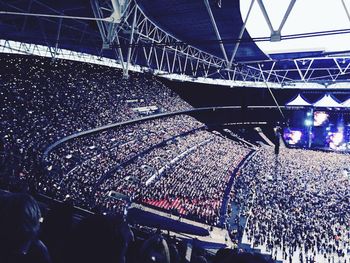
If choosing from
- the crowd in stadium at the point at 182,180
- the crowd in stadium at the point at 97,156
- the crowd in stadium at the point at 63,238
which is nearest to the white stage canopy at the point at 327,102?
the crowd in stadium at the point at 182,180

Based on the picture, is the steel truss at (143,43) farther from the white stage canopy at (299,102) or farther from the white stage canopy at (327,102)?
the white stage canopy at (327,102)

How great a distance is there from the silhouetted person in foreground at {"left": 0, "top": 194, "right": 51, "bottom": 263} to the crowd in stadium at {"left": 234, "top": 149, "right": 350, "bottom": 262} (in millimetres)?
13656

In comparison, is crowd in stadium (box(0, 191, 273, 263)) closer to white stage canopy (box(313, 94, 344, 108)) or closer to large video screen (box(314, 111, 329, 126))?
white stage canopy (box(313, 94, 344, 108))

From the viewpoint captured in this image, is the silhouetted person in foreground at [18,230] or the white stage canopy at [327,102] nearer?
the silhouetted person in foreground at [18,230]

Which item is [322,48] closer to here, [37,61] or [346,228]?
[346,228]

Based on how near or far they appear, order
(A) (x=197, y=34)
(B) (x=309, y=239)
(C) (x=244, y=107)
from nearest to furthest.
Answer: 1. (B) (x=309, y=239)
2. (C) (x=244, y=107)
3. (A) (x=197, y=34)

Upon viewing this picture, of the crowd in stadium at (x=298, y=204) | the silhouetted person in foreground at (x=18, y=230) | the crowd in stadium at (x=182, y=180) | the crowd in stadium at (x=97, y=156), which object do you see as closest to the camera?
the silhouetted person in foreground at (x=18, y=230)

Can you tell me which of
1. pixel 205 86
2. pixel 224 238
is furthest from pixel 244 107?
pixel 205 86

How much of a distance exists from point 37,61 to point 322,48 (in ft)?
75.0

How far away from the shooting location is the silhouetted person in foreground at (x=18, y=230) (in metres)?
1.34

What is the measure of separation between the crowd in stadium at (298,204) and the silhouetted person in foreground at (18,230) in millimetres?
13656

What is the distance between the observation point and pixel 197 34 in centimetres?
2105

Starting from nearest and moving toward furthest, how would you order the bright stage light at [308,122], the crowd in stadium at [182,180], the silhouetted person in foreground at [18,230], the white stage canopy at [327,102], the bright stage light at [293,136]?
1. the silhouetted person in foreground at [18,230]
2. the crowd in stadium at [182,180]
3. the white stage canopy at [327,102]
4. the bright stage light at [308,122]
5. the bright stage light at [293,136]

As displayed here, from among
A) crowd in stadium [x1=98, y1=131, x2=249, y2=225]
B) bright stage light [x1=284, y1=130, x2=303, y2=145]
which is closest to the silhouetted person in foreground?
Result: crowd in stadium [x1=98, y1=131, x2=249, y2=225]
